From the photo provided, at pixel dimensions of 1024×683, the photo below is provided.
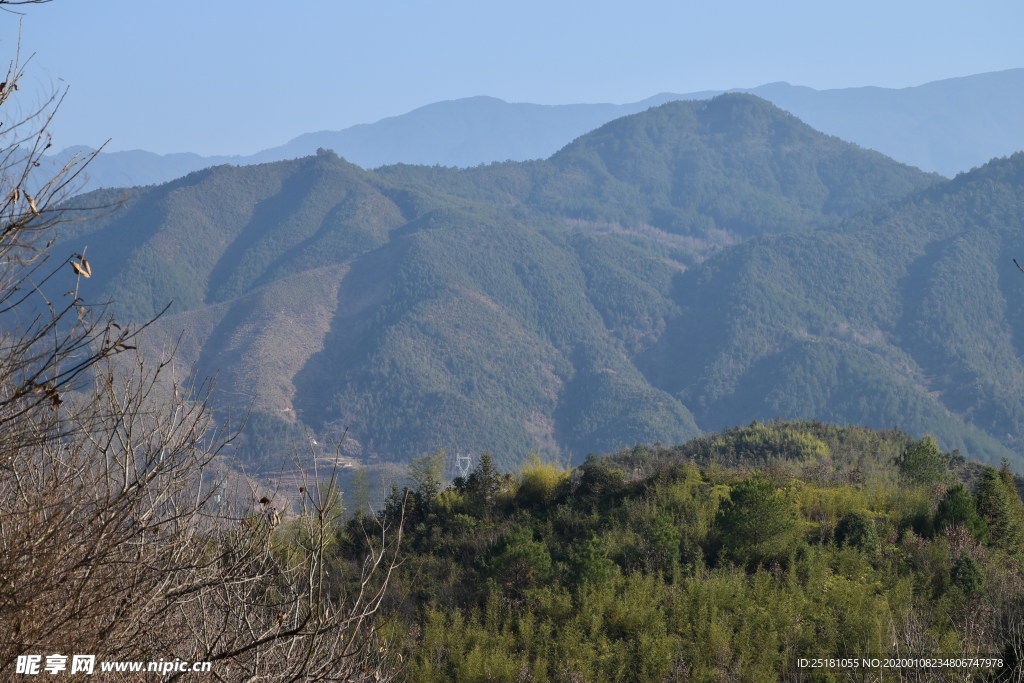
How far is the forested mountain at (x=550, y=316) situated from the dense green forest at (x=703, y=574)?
75.9 meters

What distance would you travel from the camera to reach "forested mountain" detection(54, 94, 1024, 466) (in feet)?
353

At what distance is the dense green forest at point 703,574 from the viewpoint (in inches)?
382

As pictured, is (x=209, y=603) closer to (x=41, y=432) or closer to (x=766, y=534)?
(x=41, y=432)

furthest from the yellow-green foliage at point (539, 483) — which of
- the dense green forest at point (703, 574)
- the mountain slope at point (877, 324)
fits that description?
the mountain slope at point (877, 324)

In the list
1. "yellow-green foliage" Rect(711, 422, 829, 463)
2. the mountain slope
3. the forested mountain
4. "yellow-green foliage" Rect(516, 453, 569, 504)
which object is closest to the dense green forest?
"yellow-green foliage" Rect(516, 453, 569, 504)

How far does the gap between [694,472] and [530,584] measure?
A: 16.1 ft

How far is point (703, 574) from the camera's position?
39.3 ft

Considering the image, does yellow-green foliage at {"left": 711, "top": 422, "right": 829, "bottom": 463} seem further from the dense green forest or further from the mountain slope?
the mountain slope

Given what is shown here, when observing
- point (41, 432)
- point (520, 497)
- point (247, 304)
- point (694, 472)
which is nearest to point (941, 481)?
point (694, 472)

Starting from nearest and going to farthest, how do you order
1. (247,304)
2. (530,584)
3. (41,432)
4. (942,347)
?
1. (41,432)
2. (530,584)
3. (942,347)
4. (247,304)

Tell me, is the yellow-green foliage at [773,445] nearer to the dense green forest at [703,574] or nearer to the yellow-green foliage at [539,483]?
the dense green forest at [703,574]

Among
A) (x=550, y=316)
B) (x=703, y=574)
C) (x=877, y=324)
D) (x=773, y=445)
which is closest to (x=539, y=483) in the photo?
(x=703, y=574)

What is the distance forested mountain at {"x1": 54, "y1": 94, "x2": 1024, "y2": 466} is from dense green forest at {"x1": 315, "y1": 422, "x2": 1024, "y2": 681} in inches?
2990

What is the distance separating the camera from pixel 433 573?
13.3 metres
